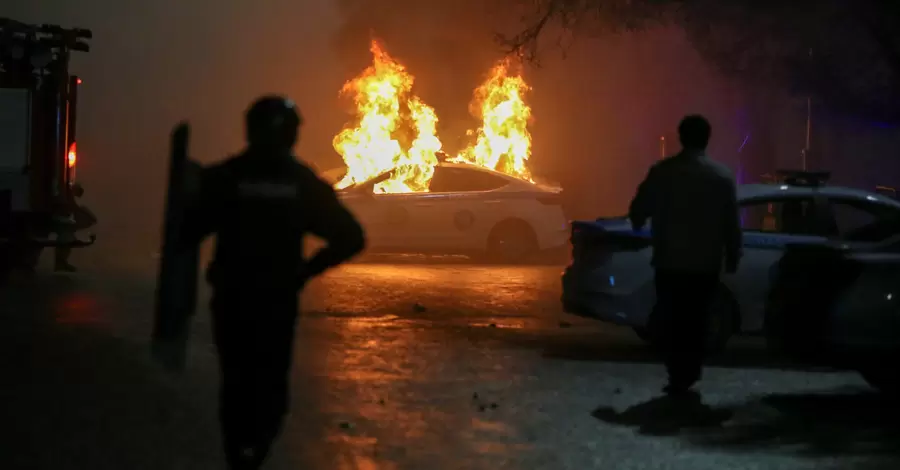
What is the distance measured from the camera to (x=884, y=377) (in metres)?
8.68

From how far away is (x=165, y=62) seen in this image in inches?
1421

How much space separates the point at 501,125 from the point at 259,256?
23945 millimetres

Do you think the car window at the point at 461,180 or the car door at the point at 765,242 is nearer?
the car door at the point at 765,242

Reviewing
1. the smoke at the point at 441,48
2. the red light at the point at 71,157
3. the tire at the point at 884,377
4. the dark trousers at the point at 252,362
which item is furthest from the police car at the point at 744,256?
the smoke at the point at 441,48

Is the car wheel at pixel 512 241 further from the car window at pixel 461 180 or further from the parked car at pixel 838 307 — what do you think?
the parked car at pixel 838 307

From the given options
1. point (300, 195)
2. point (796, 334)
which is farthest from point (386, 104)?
point (300, 195)

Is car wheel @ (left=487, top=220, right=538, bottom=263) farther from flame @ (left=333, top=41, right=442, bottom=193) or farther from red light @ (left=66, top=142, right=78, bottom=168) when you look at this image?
red light @ (left=66, top=142, right=78, bottom=168)

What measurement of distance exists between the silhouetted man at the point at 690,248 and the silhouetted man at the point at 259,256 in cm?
368

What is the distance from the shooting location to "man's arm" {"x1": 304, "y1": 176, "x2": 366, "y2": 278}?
4785mm

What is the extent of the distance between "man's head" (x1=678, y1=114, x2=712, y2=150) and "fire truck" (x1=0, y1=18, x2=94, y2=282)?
381 inches

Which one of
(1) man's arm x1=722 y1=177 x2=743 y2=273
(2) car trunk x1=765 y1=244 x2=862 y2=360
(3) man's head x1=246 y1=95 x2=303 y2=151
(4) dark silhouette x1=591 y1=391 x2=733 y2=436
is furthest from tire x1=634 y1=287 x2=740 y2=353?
(3) man's head x1=246 y1=95 x2=303 y2=151

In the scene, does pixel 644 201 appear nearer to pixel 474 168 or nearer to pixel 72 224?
pixel 72 224

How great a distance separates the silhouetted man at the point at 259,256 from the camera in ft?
15.4

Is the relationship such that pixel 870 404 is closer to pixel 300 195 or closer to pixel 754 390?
pixel 754 390
